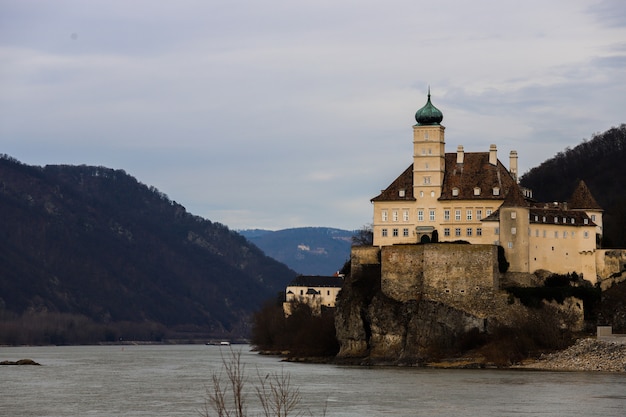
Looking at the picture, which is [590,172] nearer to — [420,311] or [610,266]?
[610,266]

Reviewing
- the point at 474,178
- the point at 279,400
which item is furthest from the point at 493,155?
the point at 279,400

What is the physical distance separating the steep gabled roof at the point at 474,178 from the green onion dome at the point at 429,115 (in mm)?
2900

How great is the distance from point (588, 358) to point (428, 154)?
1962 centimetres

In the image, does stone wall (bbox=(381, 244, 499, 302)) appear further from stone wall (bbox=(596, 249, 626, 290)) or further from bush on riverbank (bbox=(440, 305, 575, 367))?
stone wall (bbox=(596, 249, 626, 290))

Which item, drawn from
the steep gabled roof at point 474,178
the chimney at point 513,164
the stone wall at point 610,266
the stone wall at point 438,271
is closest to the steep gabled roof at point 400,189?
the steep gabled roof at point 474,178

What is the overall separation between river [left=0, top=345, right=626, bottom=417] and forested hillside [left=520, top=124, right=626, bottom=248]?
124ft

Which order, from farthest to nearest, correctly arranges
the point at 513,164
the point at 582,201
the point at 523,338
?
1. the point at 513,164
2. the point at 582,201
3. the point at 523,338

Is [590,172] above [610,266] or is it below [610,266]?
above

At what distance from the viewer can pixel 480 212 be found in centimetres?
8638

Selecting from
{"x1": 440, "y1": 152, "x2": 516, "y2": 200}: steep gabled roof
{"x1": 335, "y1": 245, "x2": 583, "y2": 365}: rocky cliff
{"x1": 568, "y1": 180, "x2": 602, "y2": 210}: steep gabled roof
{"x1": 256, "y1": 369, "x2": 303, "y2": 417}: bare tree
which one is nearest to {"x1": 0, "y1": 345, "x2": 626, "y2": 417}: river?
{"x1": 256, "y1": 369, "x2": 303, "y2": 417}: bare tree

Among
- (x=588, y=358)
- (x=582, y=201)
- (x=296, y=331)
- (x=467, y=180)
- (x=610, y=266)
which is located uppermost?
(x=467, y=180)

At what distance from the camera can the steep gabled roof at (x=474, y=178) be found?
285 ft

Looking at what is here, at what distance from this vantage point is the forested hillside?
123456mm

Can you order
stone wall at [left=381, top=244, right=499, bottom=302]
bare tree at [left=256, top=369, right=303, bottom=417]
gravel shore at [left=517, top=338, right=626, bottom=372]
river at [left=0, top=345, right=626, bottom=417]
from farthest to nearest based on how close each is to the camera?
stone wall at [left=381, top=244, right=499, bottom=302] < gravel shore at [left=517, top=338, right=626, bottom=372] < river at [left=0, top=345, right=626, bottom=417] < bare tree at [left=256, top=369, right=303, bottom=417]
